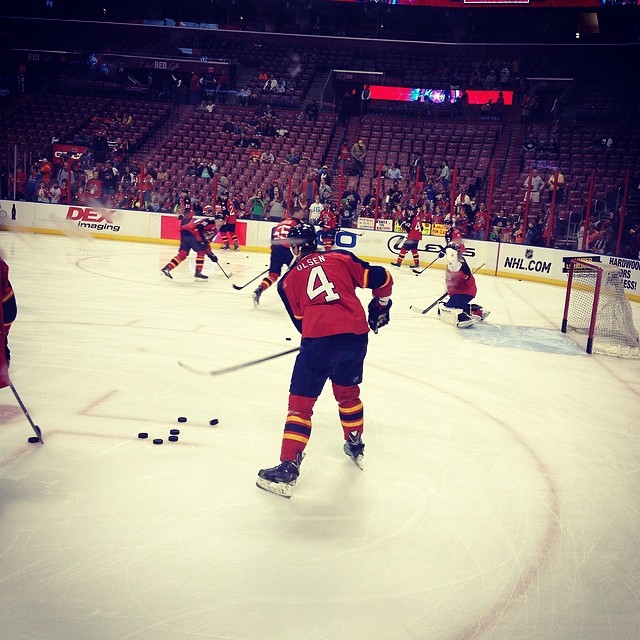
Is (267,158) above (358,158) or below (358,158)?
below

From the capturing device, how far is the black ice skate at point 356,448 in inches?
152

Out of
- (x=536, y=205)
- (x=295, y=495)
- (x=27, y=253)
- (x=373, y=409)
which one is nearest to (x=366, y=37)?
(x=536, y=205)

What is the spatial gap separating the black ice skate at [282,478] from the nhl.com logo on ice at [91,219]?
1368 centimetres

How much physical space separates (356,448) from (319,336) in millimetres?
737

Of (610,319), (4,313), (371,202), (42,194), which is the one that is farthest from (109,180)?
(4,313)

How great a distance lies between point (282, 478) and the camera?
3488 millimetres

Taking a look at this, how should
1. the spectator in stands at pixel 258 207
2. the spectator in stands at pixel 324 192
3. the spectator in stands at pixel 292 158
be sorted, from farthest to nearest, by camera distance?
the spectator in stands at pixel 292 158 → the spectator in stands at pixel 258 207 → the spectator in stands at pixel 324 192

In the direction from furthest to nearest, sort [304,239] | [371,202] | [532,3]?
1. [532,3]
2. [371,202]
3. [304,239]

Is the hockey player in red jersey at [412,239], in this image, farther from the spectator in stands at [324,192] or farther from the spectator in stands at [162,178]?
the spectator in stands at [162,178]

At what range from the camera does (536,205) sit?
15.3 meters

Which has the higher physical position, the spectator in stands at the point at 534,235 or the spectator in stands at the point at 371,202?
the spectator in stands at the point at 371,202

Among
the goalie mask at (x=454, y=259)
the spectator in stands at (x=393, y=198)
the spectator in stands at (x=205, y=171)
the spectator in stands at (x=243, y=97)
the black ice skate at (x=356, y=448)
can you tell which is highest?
the spectator in stands at (x=243, y=97)

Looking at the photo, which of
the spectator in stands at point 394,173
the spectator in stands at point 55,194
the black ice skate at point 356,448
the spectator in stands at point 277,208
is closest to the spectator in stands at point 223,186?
the spectator in stands at point 277,208

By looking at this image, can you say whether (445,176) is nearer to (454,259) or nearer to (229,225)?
(229,225)
